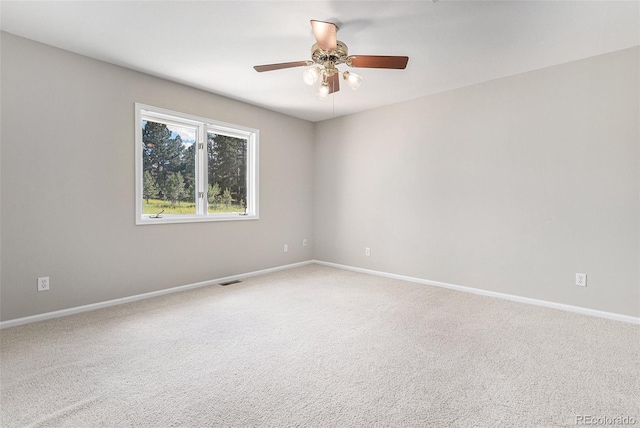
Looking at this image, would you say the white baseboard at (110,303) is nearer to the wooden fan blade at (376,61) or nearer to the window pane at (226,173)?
the window pane at (226,173)

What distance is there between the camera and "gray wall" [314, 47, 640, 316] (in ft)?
9.53

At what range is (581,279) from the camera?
309 centimetres

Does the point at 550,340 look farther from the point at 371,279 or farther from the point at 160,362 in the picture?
the point at 160,362

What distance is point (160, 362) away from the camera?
2131mm

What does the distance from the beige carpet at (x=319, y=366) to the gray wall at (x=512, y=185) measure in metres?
0.55

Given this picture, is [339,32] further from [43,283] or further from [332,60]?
[43,283]

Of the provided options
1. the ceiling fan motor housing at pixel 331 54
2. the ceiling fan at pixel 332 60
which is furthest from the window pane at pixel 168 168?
the ceiling fan motor housing at pixel 331 54

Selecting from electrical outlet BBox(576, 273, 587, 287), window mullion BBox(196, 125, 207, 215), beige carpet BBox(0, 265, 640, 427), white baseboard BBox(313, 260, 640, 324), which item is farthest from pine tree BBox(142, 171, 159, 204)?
electrical outlet BBox(576, 273, 587, 287)

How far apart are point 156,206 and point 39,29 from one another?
1845 mm

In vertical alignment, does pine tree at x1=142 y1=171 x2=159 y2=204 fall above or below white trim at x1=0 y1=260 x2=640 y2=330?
above

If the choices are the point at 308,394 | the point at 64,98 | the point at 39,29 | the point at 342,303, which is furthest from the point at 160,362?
the point at 39,29

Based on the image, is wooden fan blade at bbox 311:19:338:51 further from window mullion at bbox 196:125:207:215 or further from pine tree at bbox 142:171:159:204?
pine tree at bbox 142:171:159:204

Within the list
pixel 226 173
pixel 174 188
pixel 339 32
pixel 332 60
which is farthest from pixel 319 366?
pixel 226 173

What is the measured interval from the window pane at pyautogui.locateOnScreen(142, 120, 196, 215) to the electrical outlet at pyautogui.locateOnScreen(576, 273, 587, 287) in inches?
172
